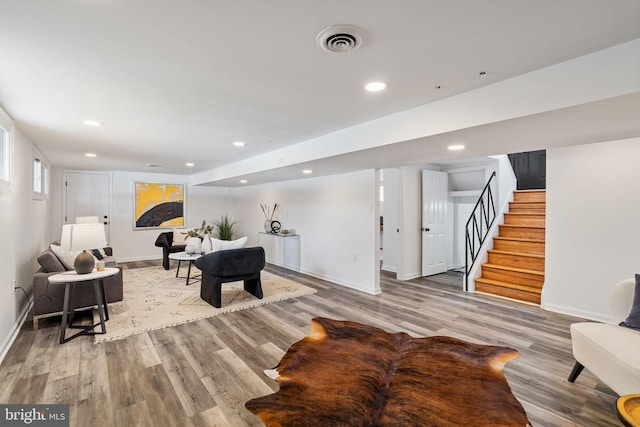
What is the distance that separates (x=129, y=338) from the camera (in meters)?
3.10

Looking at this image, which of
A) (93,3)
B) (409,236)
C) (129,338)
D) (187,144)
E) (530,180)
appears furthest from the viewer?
(530,180)

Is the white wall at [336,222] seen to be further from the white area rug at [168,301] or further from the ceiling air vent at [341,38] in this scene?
the ceiling air vent at [341,38]

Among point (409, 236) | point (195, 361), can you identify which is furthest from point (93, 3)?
point (409, 236)

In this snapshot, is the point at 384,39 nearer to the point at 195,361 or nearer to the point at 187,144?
the point at 195,361

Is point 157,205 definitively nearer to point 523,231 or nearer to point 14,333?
point 14,333

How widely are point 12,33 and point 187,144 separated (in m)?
2.67

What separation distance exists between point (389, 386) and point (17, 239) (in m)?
4.15

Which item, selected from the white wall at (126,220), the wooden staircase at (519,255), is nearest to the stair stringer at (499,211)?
the wooden staircase at (519,255)

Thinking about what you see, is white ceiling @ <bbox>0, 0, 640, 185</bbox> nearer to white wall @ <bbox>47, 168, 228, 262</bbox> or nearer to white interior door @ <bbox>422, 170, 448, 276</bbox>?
white interior door @ <bbox>422, 170, 448, 276</bbox>

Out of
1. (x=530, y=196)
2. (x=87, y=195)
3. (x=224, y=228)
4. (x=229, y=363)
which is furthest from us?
(x=224, y=228)

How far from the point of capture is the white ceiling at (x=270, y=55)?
1.43 m

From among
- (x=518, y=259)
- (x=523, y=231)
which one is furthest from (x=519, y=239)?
(x=518, y=259)

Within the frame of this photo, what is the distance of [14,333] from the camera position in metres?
3.13

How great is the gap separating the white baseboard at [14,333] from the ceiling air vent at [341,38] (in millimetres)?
3687
